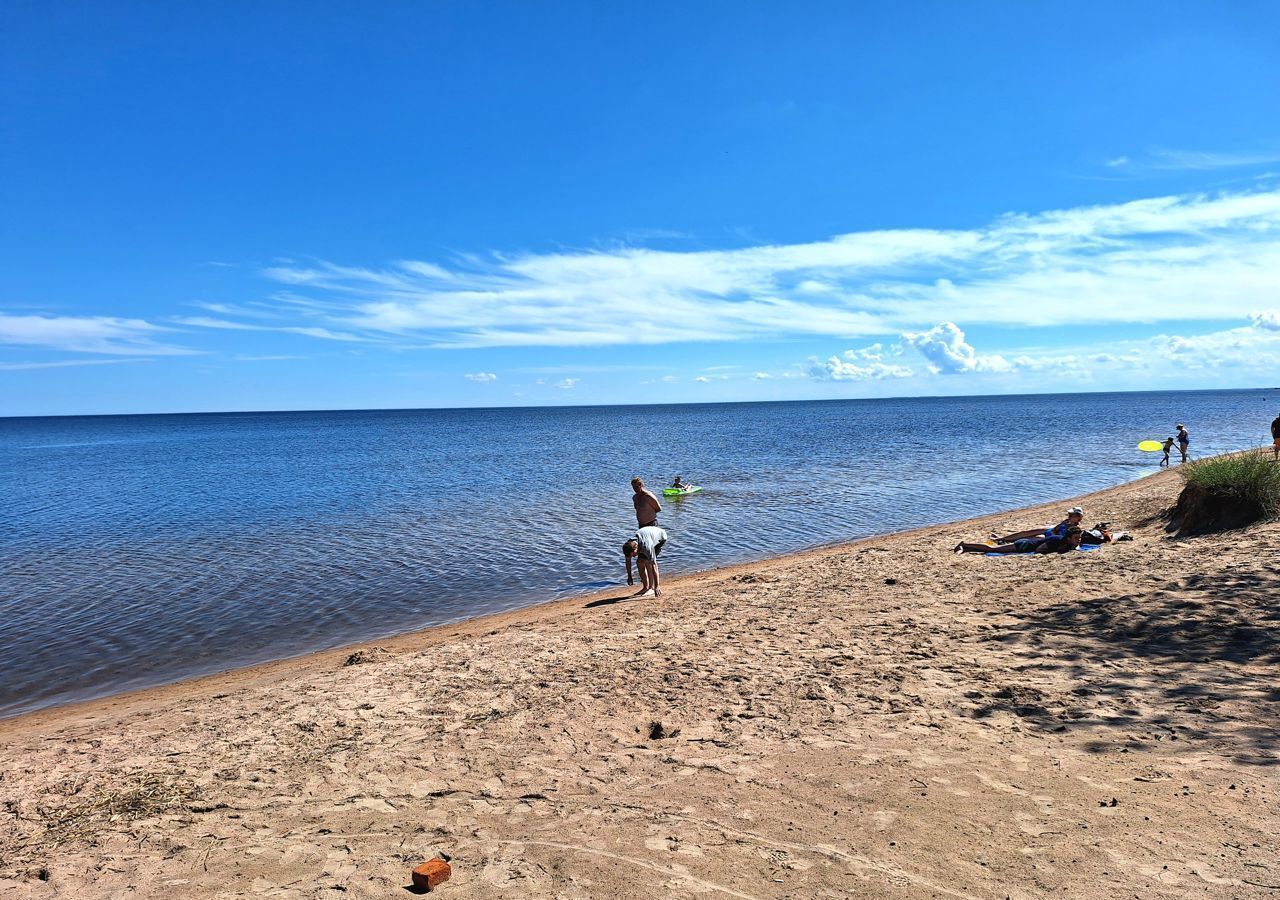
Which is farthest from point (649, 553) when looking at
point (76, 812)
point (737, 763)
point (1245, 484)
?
point (1245, 484)

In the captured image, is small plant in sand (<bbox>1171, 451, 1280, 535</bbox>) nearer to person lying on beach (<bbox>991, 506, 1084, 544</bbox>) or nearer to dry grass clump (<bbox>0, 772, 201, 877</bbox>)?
person lying on beach (<bbox>991, 506, 1084, 544</bbox>)

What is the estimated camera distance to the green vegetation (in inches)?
430

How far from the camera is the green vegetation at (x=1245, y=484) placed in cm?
1092

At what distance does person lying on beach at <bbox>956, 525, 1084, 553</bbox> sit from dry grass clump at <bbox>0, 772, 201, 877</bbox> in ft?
36.8

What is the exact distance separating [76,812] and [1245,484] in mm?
14667

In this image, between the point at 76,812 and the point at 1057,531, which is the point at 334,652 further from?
the point at 1057,531

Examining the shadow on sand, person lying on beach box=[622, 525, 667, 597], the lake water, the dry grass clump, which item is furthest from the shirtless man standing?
the dry grass clump

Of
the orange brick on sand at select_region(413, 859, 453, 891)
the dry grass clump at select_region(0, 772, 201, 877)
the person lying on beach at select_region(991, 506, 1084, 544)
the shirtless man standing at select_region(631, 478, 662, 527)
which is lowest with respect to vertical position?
the dry grass clump at select_region(0, 772, 201, 877)

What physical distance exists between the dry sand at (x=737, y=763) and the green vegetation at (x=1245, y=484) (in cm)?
255

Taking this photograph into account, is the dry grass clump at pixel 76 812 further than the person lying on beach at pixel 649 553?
No

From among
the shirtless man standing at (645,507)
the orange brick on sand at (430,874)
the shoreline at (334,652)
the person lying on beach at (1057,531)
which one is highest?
the shirtless man standing at (645,507)

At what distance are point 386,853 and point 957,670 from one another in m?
5.06

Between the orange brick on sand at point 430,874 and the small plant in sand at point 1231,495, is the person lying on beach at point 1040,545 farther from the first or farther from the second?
the orange brick on sand at point 430,874

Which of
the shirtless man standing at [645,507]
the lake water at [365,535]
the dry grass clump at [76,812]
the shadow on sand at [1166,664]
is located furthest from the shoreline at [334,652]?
the shadow on sand at [1166,664]
